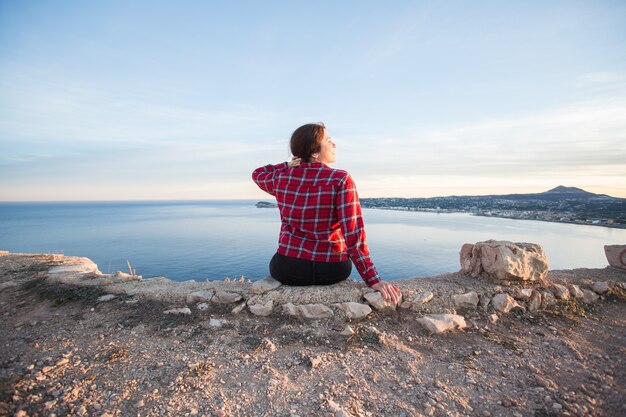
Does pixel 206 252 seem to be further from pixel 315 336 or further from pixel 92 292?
pixel 315 336

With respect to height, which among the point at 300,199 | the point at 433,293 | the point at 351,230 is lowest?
the point at 433,293

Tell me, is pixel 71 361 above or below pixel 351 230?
below

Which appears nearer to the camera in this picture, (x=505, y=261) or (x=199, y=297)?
(x=199, y=297)

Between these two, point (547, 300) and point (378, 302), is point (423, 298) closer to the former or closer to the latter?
point (378, 302)

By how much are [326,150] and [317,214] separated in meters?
0.92

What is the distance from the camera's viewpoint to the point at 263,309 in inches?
174

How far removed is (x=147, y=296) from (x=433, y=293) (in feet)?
16.4

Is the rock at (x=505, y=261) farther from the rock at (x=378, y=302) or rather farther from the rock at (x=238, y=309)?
the rock at (x=238, y=309)

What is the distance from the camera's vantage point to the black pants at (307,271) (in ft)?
14.2

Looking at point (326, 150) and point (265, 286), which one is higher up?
point (326, 150)

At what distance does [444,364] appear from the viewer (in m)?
3.42

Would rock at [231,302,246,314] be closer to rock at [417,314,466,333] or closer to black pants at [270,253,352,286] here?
black pants at [270,253,352,286]

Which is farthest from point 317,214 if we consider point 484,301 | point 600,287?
point 600,287

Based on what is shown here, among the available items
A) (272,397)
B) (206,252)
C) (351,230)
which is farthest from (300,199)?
(206,252)
